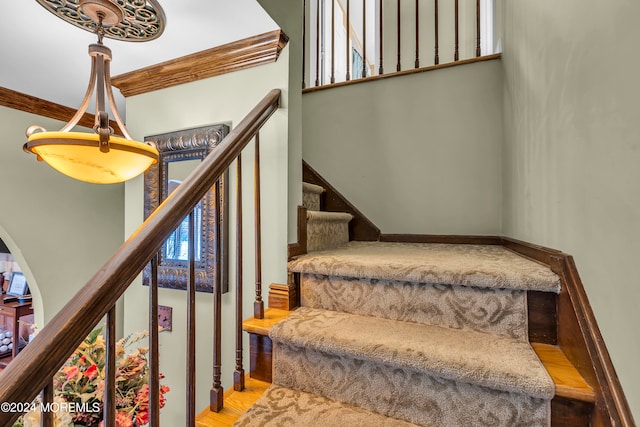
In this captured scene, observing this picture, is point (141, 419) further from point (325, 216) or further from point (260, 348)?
point (325, 216)

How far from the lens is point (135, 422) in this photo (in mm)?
928

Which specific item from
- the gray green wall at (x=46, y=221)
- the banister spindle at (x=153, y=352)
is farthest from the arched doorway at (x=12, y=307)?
the banister spindle at (x=153, y=352)

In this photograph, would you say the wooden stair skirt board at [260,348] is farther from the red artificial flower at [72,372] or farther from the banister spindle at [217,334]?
the red artificial flower at [72,372]

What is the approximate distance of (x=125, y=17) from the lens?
1.29 meters

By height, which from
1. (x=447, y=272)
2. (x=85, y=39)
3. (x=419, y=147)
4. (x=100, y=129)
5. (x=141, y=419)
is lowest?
(x=141, y=419)

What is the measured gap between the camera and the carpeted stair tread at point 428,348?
0.76 m

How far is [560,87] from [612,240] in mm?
569

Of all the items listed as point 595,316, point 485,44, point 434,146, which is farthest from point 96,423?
point 485,44

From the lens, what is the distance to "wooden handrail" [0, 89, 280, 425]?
46 cm

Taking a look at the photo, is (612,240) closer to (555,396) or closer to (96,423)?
(555,396)

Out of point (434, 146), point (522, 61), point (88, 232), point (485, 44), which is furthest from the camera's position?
point (485, 44)

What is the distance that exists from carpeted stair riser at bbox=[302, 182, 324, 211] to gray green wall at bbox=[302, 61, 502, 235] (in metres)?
0.28

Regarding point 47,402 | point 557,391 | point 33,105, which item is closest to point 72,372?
point 47,402

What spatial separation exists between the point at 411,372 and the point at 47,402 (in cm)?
82
